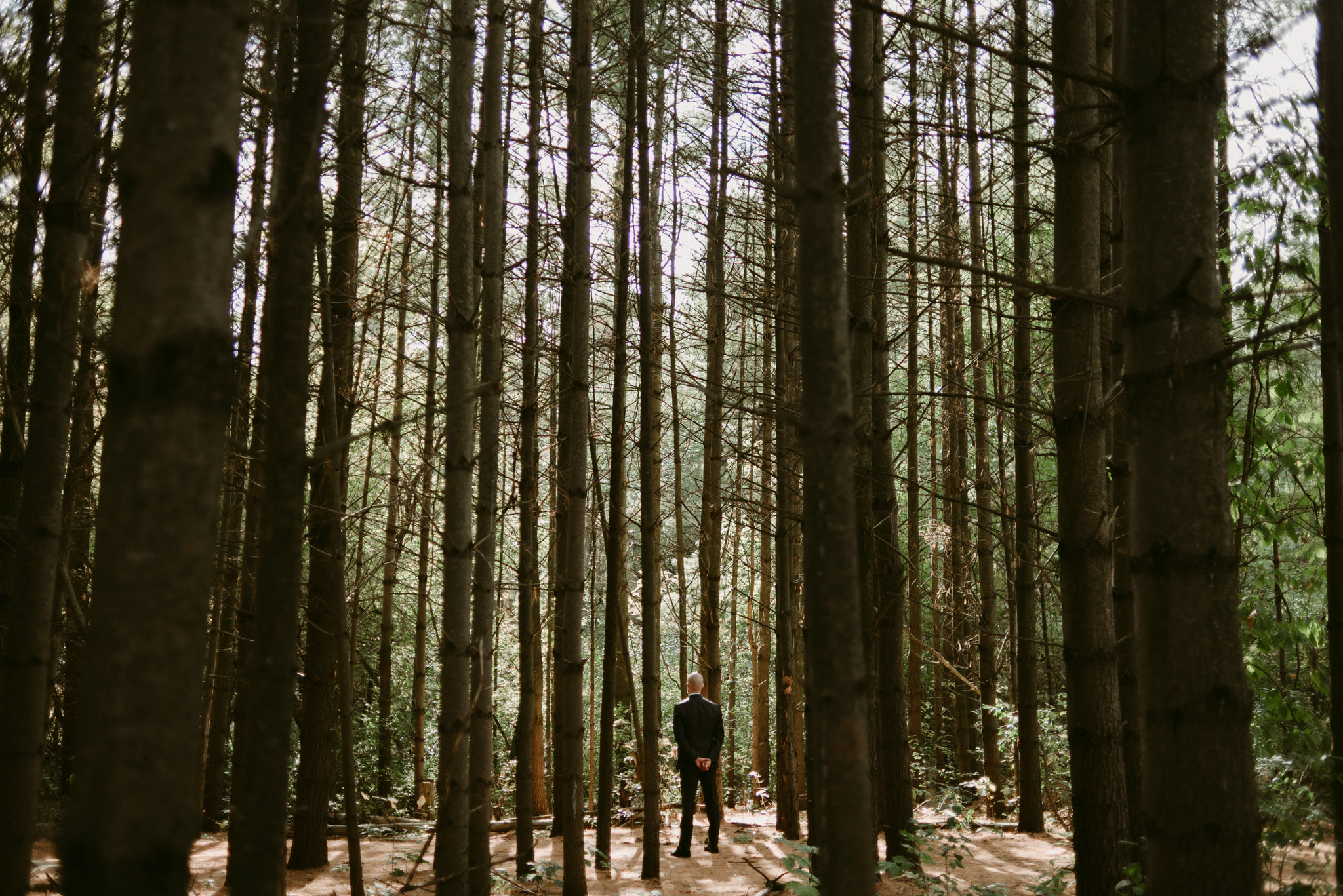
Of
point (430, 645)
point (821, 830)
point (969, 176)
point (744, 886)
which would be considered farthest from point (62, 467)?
point (430, 645)

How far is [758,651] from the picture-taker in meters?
14.0

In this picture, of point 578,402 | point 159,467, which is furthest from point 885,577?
point 159,467

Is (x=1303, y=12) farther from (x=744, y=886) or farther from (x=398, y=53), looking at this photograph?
(x=398, y=53)

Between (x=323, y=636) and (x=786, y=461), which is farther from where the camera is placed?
(x=786, y=461)

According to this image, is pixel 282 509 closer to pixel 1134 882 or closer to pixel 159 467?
pixel 159 467

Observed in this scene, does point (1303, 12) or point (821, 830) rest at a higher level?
point (1303, 12)

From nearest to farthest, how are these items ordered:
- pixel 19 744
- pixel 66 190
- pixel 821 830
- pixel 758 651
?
pixel 821 830 < pixel 19 744 < pixel 66 190 < pixel 758 651

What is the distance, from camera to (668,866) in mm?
8148

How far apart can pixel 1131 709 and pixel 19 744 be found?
553 centimetres

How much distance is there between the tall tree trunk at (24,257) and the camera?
3.20 m

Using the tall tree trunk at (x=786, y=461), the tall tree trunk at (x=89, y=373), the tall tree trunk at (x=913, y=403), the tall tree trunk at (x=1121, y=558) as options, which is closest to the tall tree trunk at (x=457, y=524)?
the tall tree trunk at (x=89, y=373)

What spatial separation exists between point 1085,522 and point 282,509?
3107mm

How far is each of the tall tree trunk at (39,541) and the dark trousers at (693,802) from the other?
654cm

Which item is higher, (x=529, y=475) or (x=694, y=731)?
(x=529, y=475)
